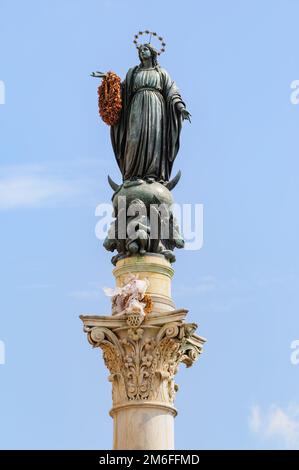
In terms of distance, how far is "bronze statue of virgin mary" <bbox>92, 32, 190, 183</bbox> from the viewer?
130 ft

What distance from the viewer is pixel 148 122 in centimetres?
3978

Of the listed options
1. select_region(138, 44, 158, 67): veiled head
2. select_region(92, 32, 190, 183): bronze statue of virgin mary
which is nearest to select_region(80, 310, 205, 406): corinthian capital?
select_region(92, 32, 190, 183): bronze statue of virgin mary

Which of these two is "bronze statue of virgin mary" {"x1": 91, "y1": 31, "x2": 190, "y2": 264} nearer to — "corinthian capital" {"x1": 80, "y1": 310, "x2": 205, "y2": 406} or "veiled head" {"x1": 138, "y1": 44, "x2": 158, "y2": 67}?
"veiled head" {"x1": 138, "y1": 44, "x2": 158, "y2": 67}

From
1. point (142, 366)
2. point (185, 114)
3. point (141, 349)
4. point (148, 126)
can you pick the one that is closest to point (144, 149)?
point (148, 126)

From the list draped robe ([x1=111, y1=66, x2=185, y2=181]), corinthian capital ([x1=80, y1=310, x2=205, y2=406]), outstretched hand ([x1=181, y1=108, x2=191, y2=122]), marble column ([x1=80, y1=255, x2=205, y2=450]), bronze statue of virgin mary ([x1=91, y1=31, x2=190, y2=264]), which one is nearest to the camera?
marble column ([x1=80, y1=255, x2=205, y2=450])

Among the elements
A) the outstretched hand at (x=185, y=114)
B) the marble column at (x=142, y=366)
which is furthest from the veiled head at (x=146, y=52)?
the marble column at (x=142, y=366)

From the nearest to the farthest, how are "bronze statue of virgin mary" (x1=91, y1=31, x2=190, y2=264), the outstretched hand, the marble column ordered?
the marble column < "bronze statue of virgin mary" (x1=91, y1=31, x2=190, y2=264) < the outstretched hand

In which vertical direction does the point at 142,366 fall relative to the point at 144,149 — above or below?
below

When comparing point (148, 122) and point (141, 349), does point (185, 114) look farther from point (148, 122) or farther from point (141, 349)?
point (141, 349)

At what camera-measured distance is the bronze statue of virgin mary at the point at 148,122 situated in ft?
130

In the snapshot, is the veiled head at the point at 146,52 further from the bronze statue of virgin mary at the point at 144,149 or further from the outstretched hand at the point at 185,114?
the outstretched hand at the point at 185,114

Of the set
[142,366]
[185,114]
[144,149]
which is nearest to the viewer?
[142,366]
